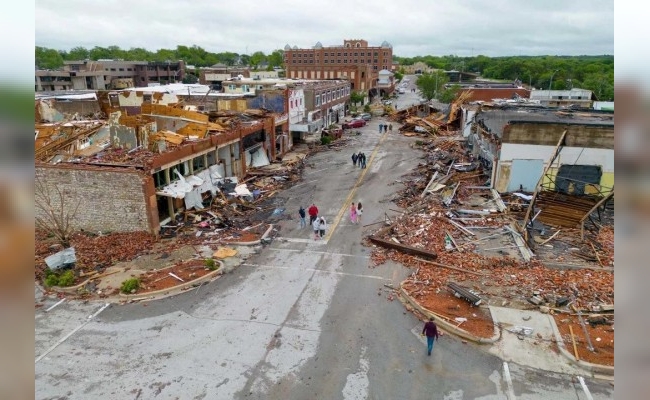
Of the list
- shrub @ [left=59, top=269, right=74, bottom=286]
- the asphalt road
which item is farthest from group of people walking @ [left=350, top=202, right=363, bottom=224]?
shrub @ [left=59, top=269, right=74, bottom=286]

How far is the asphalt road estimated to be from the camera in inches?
417

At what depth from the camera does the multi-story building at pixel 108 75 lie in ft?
235

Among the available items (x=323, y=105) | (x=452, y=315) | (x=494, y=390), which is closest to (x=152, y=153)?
(x=452, y=315)

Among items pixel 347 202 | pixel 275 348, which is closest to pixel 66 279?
pixel 275 348

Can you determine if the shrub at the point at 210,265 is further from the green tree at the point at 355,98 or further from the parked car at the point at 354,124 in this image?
the green tree at the point at 355,98

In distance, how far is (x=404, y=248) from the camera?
17.8 metres

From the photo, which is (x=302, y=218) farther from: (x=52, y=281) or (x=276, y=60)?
(x=276, y=60)

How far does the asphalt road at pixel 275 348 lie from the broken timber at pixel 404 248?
3.81ft

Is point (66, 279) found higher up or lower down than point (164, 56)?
lower down

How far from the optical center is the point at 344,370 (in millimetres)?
11227

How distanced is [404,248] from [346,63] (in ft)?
370
